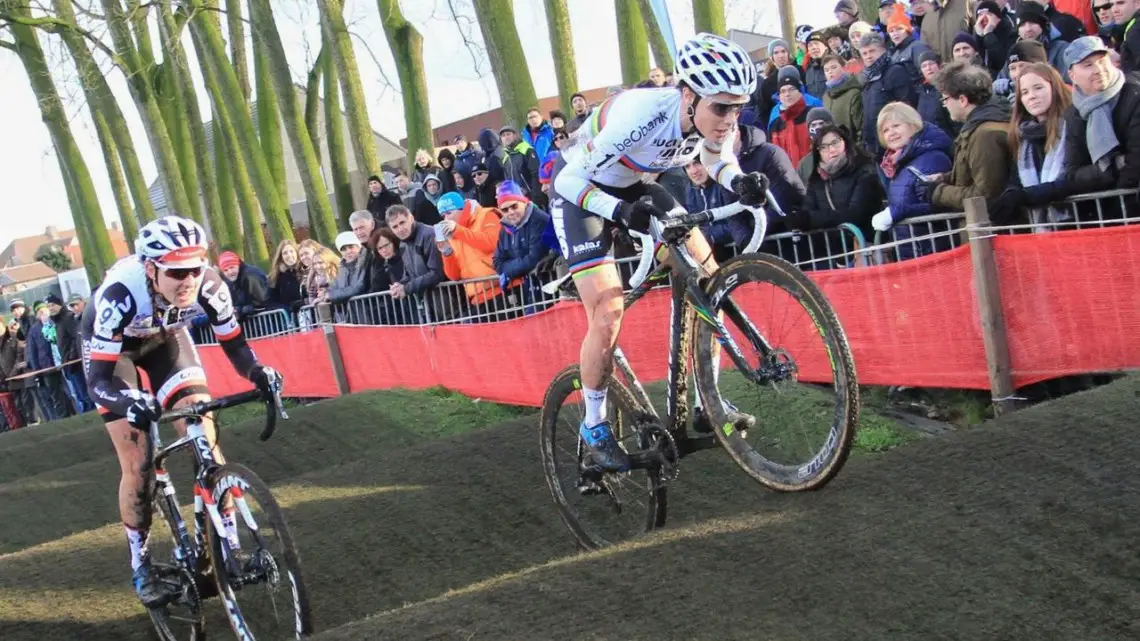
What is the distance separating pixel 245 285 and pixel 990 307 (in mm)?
12035

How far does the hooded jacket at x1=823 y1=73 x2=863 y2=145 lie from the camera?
1120 centimetres

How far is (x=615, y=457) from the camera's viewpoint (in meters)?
6.10

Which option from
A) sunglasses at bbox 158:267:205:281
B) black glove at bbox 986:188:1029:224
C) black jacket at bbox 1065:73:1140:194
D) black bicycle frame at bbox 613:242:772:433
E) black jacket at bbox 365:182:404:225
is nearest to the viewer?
black bicycle frame at bbox 613:242:772:433

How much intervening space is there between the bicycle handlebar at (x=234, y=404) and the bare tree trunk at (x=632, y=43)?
1363 centimetres

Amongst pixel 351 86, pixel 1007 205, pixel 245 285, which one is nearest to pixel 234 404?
pixel 1007 205

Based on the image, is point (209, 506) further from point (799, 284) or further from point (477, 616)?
point (799, 284)

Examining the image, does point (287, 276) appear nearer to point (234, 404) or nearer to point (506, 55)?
point (506, 55)

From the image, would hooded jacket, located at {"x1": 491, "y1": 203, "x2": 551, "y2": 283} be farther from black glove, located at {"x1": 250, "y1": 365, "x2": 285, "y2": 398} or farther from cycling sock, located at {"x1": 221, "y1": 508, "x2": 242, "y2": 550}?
cycling sock, located at {"x1": 221, "y1": 508, "x2": 242, "y2": 550}

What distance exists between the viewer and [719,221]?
29.5ft

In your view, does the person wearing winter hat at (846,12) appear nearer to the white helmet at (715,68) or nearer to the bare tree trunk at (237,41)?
the white helmet at (715,68)

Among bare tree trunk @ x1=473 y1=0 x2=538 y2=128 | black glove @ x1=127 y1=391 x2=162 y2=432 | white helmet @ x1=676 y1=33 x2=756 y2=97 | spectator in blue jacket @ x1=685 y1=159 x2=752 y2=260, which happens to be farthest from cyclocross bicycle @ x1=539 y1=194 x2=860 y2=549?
bare tree trunk @ x1=473 y1=0 x2=538 y2=128

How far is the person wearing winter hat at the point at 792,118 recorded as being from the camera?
11250 mm

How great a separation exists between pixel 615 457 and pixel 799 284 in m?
1.52

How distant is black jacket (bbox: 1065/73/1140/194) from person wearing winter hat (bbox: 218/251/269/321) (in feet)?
38.7
